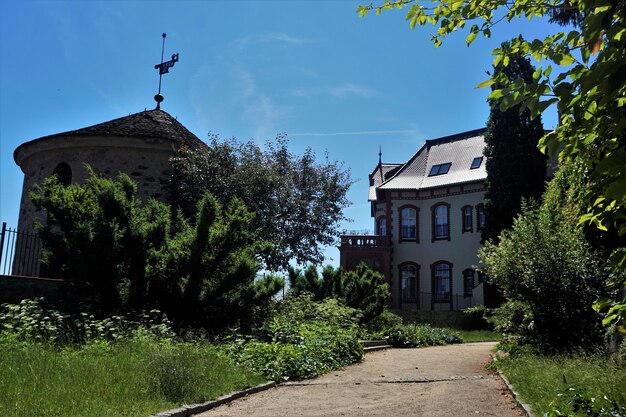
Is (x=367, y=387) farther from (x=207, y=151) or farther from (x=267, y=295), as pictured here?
(x=207, y=151)

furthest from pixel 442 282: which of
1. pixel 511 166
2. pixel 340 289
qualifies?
pixel 340 289

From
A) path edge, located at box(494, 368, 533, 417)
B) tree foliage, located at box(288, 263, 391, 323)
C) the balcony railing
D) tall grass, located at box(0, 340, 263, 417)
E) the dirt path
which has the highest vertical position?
the balcony railing

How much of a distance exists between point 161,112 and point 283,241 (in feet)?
23.1

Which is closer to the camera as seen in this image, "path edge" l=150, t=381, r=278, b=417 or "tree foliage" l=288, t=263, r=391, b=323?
"path edge" l=150, t=381, r=278, b=417

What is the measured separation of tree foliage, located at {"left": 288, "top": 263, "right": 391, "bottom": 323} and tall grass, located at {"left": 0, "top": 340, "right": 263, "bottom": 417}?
1042 centimetres

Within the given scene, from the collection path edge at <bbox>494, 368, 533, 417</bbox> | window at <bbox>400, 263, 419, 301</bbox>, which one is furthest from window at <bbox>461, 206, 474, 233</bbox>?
path edge at <bbox>494, 368, 533, 417</bbox>

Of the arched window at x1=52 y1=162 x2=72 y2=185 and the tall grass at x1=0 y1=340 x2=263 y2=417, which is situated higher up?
the arched window at x1=52 y1=162 x2=72 y2=185

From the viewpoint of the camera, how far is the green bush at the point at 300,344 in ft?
33.3

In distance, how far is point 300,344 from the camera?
11680mm

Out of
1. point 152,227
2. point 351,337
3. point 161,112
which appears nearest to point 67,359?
point 152,227

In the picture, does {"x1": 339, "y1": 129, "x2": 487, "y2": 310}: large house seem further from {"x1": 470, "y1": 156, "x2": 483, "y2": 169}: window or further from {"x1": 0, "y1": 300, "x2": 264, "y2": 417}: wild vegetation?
{"x1": 0, "y1": 300, "x2": 264, "y2": 417}: wild vegetation

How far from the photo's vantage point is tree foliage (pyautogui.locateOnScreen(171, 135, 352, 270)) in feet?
61.6

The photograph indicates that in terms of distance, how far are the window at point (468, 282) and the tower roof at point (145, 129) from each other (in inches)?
770

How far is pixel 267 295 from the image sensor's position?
1309cm
